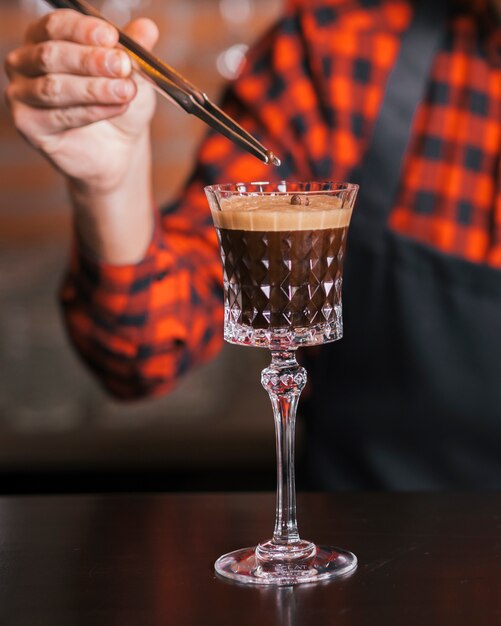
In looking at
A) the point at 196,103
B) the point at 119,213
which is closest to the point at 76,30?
the point at 196,103

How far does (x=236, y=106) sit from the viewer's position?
1.49 meters

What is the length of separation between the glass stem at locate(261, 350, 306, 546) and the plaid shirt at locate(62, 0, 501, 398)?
54 centimetres

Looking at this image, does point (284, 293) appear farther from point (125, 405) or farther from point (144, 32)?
point (125, 405)

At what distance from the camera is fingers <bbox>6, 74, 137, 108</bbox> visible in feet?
2.96

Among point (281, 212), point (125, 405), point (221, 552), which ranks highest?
point (281, 212)

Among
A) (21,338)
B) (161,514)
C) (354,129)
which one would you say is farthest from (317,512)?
(21,338)

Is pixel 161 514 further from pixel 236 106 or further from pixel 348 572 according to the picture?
pixel 236 106

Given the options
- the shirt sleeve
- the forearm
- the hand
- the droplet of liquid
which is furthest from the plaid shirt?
the droplet of liquid

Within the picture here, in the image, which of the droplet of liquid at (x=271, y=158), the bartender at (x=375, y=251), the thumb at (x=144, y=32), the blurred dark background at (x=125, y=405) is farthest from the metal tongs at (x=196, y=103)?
the blurred dark background at (x=125, y=405)

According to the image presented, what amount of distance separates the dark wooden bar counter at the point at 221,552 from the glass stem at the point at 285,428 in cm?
5

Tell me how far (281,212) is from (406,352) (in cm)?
65

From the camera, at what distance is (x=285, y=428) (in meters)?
0.81

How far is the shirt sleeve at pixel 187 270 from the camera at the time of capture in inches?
51.0

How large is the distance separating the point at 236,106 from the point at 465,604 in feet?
3.08
